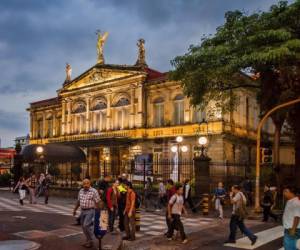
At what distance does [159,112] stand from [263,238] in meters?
28.8

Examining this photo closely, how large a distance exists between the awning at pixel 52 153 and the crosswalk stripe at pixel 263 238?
24632 millimetres

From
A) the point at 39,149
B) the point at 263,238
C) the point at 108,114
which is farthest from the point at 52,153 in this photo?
the point at 263,238

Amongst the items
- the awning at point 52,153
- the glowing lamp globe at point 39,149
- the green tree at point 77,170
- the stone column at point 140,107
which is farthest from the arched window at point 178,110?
the glowing lamp globe at point 39,149

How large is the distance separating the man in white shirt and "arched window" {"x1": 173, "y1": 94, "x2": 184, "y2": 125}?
3099cm

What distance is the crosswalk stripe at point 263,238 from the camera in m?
12.0

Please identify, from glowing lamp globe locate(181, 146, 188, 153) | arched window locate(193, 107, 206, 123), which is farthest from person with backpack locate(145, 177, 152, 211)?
arched window locate(193, 107, 206, 123)

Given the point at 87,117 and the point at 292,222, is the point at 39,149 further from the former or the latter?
the point at 292,222

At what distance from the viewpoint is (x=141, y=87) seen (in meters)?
42.0

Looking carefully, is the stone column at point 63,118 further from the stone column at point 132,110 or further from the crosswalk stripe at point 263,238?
the crosswalk stripe at point 263,238

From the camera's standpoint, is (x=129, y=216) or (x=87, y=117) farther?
(x=87, y=117)

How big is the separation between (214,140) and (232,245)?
81.3 ft

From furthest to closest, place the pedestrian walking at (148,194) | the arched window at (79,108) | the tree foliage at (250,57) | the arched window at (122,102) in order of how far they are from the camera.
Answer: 1. the arched window at (79,108)
2. the arched window at (122,102)
3. the pedestrian walking at (148,194)
4. the tree foliage at (250,57)

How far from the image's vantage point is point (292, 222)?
27.6 ft

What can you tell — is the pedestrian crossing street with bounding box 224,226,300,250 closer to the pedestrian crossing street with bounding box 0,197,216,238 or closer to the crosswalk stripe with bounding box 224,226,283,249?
the crosswalk stripe with bounding box 224,226,283,249
